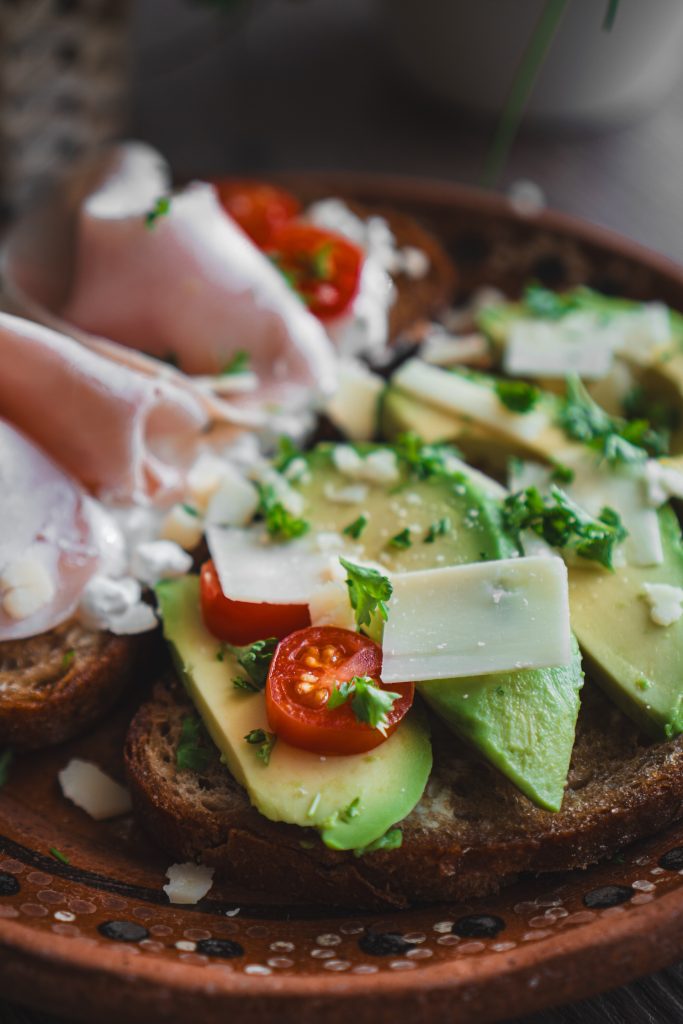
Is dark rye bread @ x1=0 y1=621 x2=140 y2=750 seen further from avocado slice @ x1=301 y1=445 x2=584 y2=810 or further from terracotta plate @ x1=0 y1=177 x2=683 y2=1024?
avocado slice @ x1=301 y1=445 x2=584 y2=810

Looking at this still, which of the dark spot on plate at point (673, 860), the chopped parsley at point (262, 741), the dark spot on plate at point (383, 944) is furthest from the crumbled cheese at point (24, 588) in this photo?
the dark spot on plate at point (673, 860)

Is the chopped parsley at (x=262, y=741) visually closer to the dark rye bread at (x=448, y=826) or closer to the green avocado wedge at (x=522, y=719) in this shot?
the dark rye bread at (x=448, y=826)

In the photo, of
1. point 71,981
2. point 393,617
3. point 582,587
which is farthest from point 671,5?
point 71,981

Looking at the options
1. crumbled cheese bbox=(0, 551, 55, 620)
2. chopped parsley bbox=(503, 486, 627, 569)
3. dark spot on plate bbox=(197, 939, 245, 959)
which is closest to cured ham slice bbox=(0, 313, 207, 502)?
crumbled cheese bbox=(0, 551, 55, 620)

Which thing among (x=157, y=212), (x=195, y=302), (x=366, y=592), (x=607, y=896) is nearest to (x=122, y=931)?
(x=366, y=592)

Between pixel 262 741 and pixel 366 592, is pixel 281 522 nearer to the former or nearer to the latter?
pixel 366 592

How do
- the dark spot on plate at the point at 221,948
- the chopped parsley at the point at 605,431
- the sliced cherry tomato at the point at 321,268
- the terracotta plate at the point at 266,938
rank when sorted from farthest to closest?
1. the sliced cherry tomato at the point at 321,268
2. the chopped parsley at the point at 605,431
3. the dark spot on plate at the point at 221,948
4. the terracotta plate at the point at 266,938
